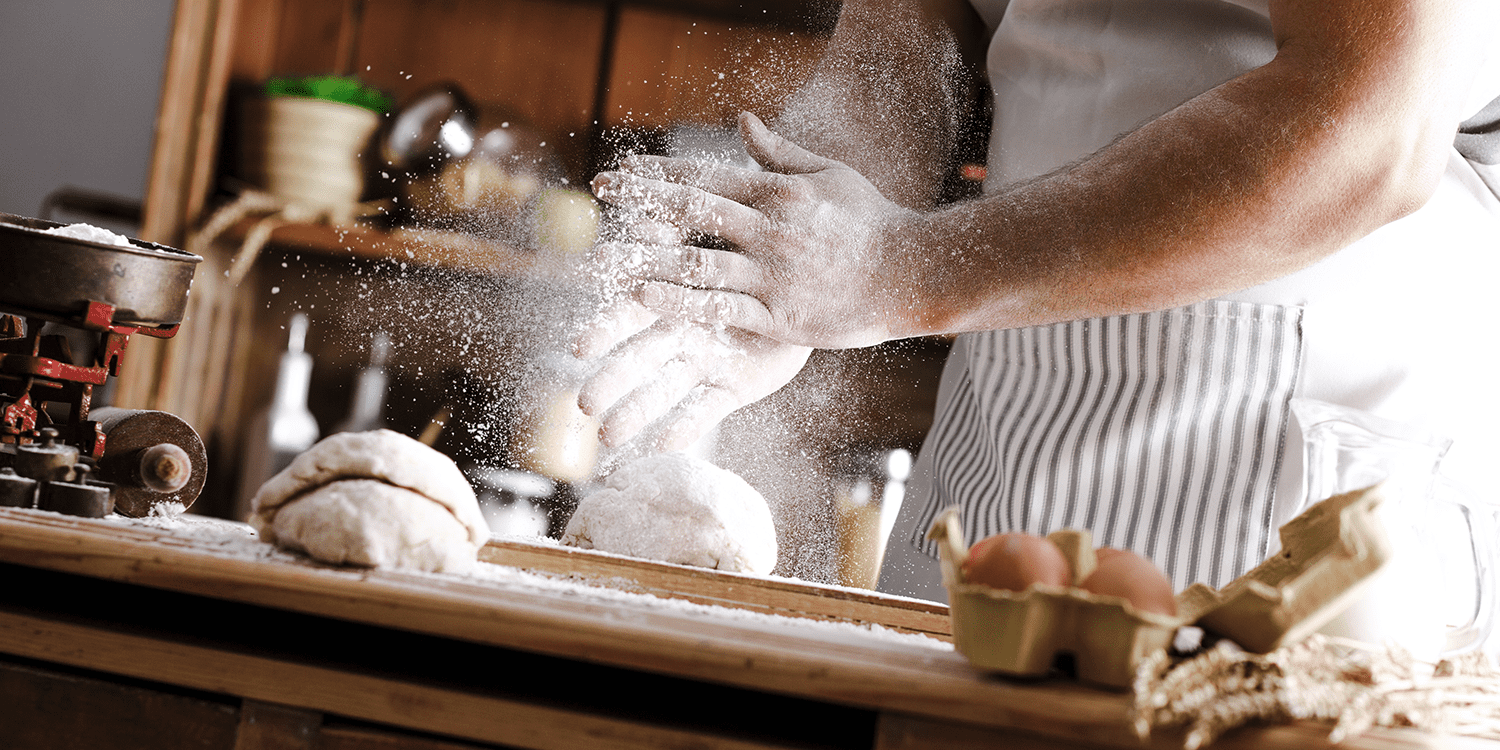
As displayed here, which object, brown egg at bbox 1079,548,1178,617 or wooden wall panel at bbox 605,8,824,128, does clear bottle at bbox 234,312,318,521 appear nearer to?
wooden wall panel at bbox 605,8,824,128

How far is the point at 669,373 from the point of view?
3.63 ft

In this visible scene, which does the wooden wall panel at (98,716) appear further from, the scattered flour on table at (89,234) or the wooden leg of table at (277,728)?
the scattered flour on table at (89,234)

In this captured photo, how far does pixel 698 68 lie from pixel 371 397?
1007 millimetres

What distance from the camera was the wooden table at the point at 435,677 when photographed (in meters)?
0.53

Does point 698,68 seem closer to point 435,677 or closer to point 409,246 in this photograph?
point 409,246

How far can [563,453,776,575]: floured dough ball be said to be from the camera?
1014 millimetres

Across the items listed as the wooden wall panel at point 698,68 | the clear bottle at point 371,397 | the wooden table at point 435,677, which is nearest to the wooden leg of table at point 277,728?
the wooden table at point 435,677

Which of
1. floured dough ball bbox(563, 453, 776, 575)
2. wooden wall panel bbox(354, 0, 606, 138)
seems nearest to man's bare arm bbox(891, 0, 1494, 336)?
floured dough ball bbox(563, 453, 776, 575)

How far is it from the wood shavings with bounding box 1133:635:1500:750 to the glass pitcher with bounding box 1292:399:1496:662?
6cm

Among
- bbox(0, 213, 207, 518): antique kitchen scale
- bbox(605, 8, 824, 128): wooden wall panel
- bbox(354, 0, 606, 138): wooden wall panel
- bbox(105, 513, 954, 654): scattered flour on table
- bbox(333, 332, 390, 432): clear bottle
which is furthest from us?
bbox(333, 332, 390, 432): clear bottle

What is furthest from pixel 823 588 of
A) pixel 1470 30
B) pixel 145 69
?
pixel 145 69

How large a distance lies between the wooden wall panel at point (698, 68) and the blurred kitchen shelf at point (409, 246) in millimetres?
281

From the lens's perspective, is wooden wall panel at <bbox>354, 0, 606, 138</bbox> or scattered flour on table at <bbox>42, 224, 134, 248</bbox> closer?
scattered flour on table at <bbox>42, 224, 134, 248</bbox>

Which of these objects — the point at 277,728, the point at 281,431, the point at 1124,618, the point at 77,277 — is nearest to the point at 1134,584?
the point at 1124,618
